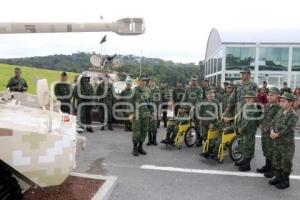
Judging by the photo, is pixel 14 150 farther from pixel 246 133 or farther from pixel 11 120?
pixel 246 133

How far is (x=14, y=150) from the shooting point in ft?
13.3

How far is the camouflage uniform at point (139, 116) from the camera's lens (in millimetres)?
8438

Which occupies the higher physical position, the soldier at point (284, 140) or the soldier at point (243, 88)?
the soldier at point (243, 88)

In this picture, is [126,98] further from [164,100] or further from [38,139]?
[38,139]

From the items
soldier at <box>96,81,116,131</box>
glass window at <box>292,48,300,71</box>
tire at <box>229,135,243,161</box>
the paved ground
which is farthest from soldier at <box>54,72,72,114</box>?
glass window at <box>292,48,300,71</box>

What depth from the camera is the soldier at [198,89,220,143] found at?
8734 mm

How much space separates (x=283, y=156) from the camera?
623cm

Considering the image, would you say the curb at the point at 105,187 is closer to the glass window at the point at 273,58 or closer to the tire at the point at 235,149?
the tire at the point at 235,149

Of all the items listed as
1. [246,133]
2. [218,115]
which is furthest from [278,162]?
[218,115]

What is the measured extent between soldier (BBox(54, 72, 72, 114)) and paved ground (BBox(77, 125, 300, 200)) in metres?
2.14

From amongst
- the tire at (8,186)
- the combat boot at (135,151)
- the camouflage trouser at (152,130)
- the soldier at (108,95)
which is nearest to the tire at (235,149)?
the combat boot at (135,151)

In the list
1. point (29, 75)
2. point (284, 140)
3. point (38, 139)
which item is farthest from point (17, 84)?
point (284, 140)

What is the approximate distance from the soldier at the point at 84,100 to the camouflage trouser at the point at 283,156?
6.26 m

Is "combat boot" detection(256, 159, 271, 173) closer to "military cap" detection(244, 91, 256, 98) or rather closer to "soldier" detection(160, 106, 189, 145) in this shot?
"military cap" detection(244, 91, 256, 98)
